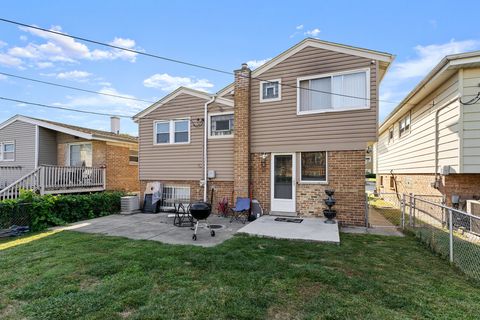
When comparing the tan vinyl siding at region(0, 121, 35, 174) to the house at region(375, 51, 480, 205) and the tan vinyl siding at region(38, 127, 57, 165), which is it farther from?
the house at region(375, 51, 480, 205)

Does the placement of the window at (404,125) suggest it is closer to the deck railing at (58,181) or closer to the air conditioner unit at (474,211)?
the air conditioner unit at (474,211)

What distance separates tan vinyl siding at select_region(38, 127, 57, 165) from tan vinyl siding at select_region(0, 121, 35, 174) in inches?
18.7

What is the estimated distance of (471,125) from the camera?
663 centimetres

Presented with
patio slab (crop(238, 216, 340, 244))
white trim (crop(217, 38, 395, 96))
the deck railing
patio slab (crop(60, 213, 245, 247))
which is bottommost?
patio slab (crop(60, 213, 245, 247))

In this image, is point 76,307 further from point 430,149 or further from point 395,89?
point 395,89

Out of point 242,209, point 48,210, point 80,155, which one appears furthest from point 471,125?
point 80,155

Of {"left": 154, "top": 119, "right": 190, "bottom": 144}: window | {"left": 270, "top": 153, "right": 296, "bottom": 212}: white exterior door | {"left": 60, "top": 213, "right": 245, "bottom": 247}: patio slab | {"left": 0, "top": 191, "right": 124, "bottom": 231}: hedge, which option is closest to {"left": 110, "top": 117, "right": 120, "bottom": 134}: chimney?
{"left": 154, "top": 119, "right": 190, "bottom": 144}: window

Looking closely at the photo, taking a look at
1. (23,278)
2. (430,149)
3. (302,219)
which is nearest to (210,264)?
(23,278)

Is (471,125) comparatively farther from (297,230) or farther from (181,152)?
(181,152)

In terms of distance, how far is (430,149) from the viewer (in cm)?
841

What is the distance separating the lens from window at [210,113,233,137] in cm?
990

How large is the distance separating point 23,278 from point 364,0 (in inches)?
456

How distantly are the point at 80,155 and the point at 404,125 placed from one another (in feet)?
55.3

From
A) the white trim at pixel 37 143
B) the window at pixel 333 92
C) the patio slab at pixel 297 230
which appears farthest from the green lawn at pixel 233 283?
the white trim at pixel 37 143
